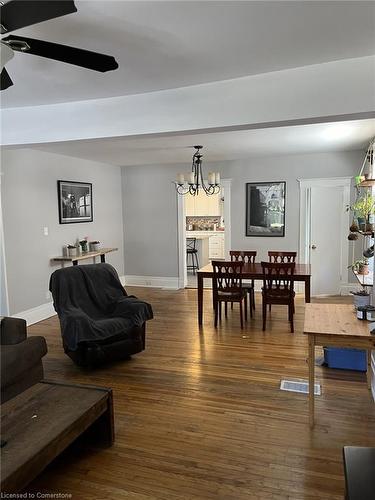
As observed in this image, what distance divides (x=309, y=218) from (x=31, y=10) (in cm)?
587

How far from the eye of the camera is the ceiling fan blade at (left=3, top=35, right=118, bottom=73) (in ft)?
5.58

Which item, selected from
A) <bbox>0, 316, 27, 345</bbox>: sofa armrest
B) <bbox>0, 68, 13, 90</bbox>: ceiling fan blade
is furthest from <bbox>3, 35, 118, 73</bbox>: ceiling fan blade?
<bbox>0, 316, 27, 345</bbox>: sofa armrest

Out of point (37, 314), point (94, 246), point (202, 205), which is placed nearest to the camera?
point (37, 314)

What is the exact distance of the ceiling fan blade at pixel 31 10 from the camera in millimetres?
1350

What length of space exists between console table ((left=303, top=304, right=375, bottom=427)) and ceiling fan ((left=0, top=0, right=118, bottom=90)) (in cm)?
211

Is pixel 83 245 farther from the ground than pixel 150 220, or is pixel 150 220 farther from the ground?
pixel 150 220

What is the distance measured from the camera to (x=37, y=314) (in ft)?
17.5

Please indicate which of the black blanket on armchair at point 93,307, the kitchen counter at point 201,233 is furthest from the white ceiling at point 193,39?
the kitchen counter at point 201,233

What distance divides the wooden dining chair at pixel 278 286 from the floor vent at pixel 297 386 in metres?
1.41

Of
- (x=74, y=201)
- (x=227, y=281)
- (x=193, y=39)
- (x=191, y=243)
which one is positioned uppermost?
(x=193, y=39)

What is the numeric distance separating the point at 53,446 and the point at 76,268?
2.46 metres

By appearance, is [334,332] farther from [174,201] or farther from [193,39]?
[174,201]

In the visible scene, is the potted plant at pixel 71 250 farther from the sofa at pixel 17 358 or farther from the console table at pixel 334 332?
the console table at pixel 334 332

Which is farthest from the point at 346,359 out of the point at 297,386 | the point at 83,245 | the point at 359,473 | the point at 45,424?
the point at 83,245
